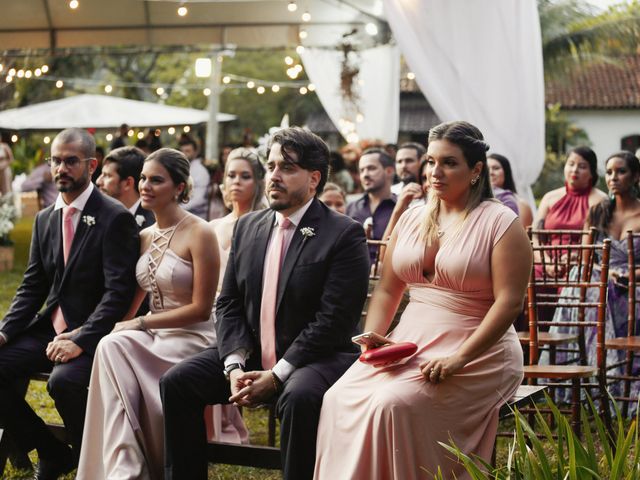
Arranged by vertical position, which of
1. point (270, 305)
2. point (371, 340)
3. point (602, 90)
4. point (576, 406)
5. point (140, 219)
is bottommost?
point (576, 406)

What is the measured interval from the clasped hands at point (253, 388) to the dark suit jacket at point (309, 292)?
0.13 meters

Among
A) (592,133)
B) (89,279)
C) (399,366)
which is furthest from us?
(592,133)

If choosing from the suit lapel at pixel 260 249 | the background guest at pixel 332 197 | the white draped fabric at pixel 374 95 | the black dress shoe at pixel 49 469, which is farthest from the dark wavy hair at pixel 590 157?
Answer: the white draped fabric at pixel 374 95

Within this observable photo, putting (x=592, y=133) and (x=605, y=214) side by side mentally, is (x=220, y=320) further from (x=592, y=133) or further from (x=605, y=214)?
(x=592, y=133)

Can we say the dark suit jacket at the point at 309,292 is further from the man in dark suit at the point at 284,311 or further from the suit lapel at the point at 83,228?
the suit lapel at the point at 83,228

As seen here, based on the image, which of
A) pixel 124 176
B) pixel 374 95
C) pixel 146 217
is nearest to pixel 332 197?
pixel 146 217

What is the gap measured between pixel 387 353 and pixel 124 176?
9.78ft

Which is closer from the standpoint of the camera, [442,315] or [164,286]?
[442,315]

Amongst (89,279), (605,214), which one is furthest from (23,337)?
(605,214)

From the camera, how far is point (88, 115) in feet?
71.9

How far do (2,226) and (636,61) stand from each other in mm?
35666

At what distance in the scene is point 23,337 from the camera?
5.88 m

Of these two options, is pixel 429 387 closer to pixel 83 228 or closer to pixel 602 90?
pixel 83 228

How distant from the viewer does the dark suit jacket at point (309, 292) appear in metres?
4.77
